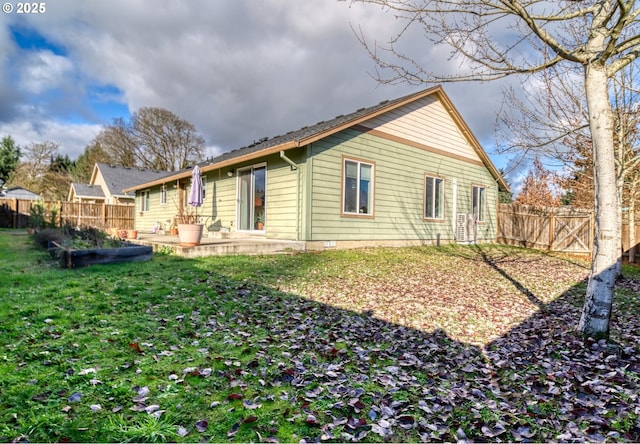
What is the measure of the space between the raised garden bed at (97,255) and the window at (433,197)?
9.37 meters

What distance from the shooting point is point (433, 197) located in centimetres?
1280

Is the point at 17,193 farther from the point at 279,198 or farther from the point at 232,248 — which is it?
the point at 232,248

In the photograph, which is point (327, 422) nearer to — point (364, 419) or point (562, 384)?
point (364, 419)

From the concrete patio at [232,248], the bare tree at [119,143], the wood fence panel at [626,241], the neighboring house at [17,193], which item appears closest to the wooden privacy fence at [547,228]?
the wood fence panel at [626,241]

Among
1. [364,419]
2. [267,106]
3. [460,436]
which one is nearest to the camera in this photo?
[460,436]

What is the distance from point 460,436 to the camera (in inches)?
77.4

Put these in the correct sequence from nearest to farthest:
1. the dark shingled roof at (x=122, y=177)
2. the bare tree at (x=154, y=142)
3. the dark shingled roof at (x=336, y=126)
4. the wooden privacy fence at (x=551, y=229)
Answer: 1. the dark shingled roof at (x=336, y=126)
2. the wooden privacy fence at (x=551, y=229)
3. the dark shingled roof at (x=122, y=177)
4. the bare tree at (x=154, y=142)

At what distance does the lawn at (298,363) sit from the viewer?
200 centimetres

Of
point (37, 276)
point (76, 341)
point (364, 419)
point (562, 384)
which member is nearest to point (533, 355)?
point (562, 384)

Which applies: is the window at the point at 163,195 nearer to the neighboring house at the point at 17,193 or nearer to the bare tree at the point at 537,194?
the bare tree at the point at 537,194

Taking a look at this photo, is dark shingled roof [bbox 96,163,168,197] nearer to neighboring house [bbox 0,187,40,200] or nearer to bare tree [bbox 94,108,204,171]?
bare tree [bbox 94,108,204,171]

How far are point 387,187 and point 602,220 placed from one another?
7635 mm

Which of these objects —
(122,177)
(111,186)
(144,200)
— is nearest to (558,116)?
(144,200)

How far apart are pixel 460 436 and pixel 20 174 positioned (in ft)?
160
